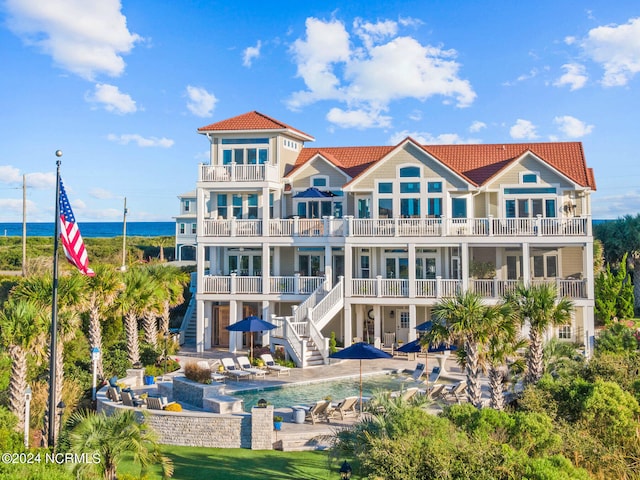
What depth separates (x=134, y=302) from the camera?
2523 cm

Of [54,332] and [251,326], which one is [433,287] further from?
[54,332]

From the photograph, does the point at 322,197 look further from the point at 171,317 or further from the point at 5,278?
the point at 5,278

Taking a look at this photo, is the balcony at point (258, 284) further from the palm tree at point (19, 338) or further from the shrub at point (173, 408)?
the palm tree at point (19, 338)

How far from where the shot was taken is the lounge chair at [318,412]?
60.7ft

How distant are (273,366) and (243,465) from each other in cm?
997

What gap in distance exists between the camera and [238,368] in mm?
25703

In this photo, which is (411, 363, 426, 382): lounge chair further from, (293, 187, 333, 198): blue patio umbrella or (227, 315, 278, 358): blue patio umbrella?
(293, 187, 333, 198): blue patio umbrella

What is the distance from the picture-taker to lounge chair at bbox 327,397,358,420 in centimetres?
1892

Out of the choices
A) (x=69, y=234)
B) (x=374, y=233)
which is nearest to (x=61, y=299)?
(x=69, y=234)

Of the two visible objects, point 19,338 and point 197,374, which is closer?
point 19,338

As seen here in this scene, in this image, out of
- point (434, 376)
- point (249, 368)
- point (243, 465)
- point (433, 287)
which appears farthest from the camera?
point (433, 287)

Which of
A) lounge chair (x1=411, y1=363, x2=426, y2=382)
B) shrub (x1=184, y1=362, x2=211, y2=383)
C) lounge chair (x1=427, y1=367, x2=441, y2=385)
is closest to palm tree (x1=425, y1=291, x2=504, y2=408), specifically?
lounge chair (x1=427, y1=367, x2=441, y2=385)

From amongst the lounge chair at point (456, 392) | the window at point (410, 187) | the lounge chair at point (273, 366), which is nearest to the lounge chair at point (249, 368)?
the lounge chair at point (273, 366)

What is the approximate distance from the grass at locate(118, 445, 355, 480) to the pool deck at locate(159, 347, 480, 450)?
1.38ft
